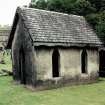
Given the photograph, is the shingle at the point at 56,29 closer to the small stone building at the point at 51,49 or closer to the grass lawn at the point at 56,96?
the small stone building at the point at 51,49

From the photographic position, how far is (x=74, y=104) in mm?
14242

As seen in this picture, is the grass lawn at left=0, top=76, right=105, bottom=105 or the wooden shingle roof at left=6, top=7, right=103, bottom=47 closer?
the grass lawn at left=0, top=76, right=105, bottom=105

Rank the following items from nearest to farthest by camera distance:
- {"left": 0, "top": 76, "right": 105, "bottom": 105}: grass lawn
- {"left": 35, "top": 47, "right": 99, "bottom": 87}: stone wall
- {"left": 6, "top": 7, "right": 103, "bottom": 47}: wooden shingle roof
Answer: {"left": 0, "top": 76, "right": 105, "bottom": 105}: grass lawn → {"left": 35, "top": 47, "right": 99, "bottom": 87}: stone wall → {"left": 6, "top": 7, "right": 103, "bottom": 47}: wooden shingle roof

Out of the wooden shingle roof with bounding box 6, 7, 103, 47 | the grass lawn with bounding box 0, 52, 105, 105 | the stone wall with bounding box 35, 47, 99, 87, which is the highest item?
the wooden shingle roof with bounding box 6, 7, 103, 47

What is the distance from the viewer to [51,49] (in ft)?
61.8

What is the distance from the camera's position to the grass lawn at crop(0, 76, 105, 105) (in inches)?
583

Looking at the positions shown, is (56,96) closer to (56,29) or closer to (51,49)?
(51,49)

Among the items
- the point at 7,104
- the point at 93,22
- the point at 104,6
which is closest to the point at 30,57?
the point at 7,104

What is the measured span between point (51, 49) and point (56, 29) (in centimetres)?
218

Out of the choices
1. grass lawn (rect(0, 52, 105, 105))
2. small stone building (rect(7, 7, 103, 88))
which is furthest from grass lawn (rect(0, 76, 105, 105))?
small stone building (rect(7, 7, 103, 88))

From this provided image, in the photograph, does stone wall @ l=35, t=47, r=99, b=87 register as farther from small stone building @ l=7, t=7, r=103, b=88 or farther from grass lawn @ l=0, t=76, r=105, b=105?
grass lawn @ l=0, t=76, r=105, b=105

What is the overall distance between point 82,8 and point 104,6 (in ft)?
17.0

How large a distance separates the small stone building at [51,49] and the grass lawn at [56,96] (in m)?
1.00

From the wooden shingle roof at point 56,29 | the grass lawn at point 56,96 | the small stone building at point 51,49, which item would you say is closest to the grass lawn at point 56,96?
the grass lawn at point 56,96
